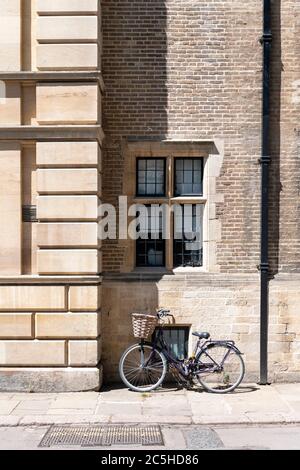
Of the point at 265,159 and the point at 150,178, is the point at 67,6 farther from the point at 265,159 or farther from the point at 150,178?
the point at 265,159

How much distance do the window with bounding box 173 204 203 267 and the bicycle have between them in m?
1.11

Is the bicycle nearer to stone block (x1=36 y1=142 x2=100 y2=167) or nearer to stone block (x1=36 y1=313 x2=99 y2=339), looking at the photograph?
stone block (x1=36 y1=313 x2=99 y2=339)

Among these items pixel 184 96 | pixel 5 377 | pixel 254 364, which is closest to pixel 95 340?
pixel 5 377

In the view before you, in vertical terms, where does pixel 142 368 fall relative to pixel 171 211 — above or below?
below

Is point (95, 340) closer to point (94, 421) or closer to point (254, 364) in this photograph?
point (94, 421)

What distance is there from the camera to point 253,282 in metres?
10.4

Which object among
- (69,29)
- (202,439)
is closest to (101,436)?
(202,439)

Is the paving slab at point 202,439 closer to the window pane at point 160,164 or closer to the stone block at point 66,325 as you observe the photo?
the stone block at point 66,325

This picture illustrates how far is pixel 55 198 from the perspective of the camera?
381 inches

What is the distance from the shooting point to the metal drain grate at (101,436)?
720cm

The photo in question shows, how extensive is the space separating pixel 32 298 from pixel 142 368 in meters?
2.27

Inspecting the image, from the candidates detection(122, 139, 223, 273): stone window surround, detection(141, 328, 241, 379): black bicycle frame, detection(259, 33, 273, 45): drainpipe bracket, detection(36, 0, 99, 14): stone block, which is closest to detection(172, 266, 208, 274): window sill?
detection(122, 139, 223, 273): stone window surround

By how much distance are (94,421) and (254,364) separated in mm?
3534

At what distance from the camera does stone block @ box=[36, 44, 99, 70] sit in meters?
9.64
